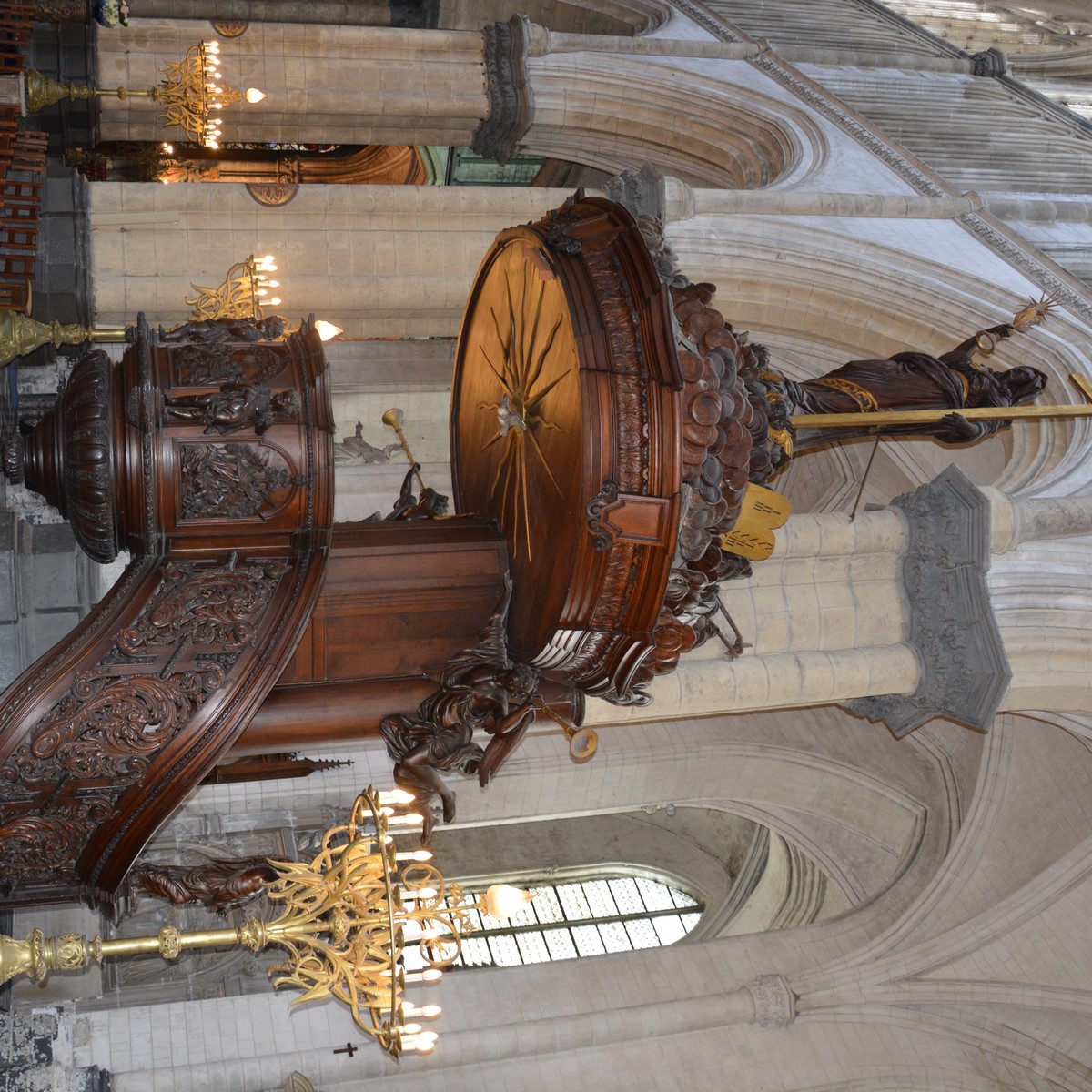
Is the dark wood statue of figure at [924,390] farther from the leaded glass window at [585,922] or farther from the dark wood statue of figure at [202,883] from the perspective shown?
the leaded glass window at [585,922]

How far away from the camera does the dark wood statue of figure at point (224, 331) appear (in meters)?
4.29

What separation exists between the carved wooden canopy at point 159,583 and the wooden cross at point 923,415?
2303mm

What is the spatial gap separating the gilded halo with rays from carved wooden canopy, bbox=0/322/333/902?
2.25 feet


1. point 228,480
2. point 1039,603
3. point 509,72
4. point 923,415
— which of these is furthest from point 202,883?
point 509,72

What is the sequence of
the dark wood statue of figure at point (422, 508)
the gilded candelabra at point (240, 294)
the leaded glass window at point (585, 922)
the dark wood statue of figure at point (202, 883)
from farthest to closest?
the leaded glass window at point (585, 922) < the gilded candelabra at point (240, 294) < the dark wood statue of figure at point (422, 508) < the dark wood statue of figure at point (202, 883)

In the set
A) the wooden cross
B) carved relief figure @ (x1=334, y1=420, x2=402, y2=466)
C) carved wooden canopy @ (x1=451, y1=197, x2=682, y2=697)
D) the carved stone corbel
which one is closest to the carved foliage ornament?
carved wooden canopy @ (x1=451, y1=197, x2=682, y2=697)

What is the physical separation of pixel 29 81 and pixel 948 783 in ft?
27.9

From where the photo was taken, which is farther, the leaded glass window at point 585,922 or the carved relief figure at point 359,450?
the leaded glass window at point 585,922

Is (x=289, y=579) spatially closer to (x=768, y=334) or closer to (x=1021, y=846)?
(x=768, y=334)

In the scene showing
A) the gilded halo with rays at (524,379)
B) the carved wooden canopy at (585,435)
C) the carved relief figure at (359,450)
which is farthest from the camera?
the carved relief figure at (359,450)

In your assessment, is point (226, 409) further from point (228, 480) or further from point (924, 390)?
point (924, 390)

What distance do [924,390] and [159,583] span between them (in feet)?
12.6

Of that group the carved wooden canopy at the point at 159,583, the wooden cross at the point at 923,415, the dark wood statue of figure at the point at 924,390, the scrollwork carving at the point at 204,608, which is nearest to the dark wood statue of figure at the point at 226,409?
the carved wooden canopy at the point at 159,583

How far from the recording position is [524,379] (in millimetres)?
4238
